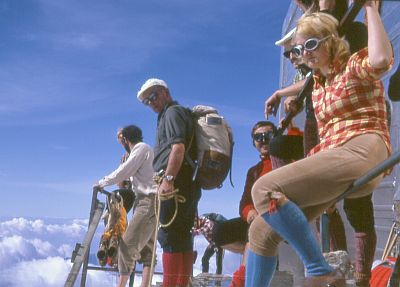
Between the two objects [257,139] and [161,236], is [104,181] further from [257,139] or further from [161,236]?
[257,139]

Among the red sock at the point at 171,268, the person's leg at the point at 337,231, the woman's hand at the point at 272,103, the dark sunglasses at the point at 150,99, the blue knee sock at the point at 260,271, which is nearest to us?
the blue knee sock at the point at 260,271

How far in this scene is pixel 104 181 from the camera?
4.86 meters

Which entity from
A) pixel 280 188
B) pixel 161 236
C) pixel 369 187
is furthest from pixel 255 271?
pixel 161 236

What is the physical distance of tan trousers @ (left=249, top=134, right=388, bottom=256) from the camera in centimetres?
175

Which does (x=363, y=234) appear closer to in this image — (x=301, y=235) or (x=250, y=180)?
(x=301, y=235)

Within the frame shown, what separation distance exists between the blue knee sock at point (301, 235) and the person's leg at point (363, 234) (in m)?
0.53

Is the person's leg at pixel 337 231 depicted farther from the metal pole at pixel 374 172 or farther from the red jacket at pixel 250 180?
the red jacket at pixel 250 180

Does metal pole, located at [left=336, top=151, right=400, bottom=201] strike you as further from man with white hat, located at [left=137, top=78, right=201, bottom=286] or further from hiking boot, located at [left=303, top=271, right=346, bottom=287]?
man with white hat, located at [left=137, top=78, right=201, bottom=286]

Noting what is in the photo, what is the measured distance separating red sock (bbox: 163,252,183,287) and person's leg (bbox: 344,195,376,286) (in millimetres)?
1724

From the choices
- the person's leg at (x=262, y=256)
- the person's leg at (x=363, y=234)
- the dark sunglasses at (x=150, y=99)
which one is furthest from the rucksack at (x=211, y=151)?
the person's leg at (x=262, y=256)

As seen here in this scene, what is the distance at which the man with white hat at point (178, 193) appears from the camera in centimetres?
366

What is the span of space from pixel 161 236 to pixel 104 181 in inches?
51.3

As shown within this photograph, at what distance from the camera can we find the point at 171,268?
3.64m

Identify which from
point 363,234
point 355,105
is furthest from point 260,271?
point 355,105
